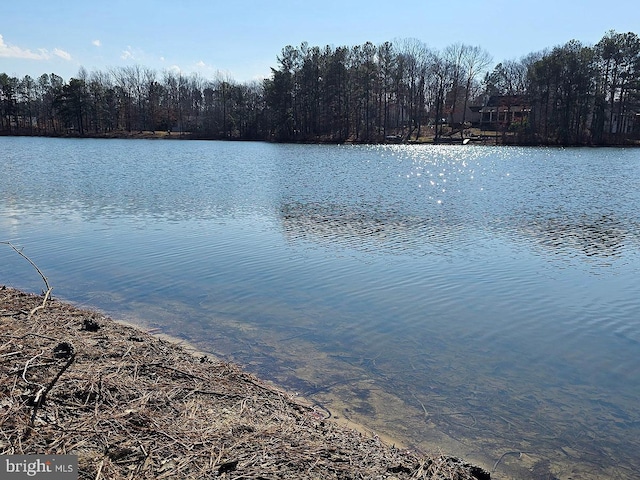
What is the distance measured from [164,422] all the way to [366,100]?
89.4m

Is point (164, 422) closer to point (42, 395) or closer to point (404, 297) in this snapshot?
point (42, 395)

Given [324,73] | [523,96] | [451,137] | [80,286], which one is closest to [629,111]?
[523,96]

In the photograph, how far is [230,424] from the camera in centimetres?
450

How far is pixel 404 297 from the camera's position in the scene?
32.1ft

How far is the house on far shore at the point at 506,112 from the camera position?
8400 cm

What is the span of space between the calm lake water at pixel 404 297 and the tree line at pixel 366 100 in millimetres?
61950

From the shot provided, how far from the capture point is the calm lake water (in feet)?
18.7

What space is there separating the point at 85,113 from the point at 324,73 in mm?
49727

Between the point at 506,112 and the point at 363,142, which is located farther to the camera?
the point at 506,112

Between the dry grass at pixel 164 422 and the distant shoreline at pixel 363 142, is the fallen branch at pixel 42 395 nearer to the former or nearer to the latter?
the dry grass at pixel 164 422

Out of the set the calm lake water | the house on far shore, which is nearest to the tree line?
the house on far shore

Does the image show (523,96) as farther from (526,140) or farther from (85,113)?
(85,113)

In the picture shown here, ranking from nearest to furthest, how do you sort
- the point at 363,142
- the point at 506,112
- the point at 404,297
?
the point at 404,297 → the point at 363,142 → the point at 506,112

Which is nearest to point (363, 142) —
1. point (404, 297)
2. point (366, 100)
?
point (366, 100)
